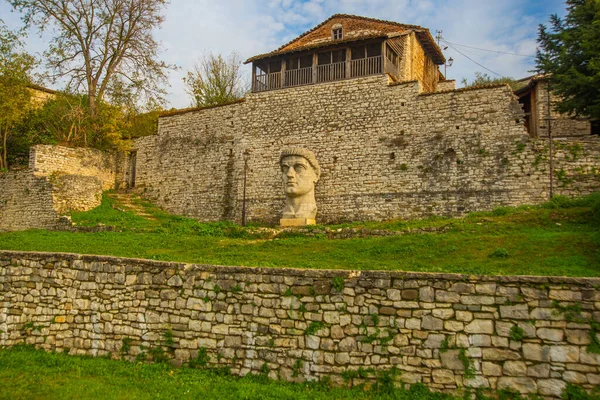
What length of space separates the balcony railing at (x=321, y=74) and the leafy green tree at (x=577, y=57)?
6.56 m

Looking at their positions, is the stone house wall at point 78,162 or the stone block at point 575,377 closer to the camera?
the stone block at point 575,377

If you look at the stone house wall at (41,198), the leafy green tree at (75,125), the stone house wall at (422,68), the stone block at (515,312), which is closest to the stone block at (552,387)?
the stone block at (515,312)

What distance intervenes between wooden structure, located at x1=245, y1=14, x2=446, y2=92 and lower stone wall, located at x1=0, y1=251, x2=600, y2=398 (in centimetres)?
1524

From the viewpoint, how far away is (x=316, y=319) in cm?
730

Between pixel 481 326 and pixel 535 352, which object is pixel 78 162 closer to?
pixel 481 326

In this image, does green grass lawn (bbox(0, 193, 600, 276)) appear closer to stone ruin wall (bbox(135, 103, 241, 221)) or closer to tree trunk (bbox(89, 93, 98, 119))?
stone ruin wall (bbox(135, 103, 241, 221))

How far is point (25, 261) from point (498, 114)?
15377mm

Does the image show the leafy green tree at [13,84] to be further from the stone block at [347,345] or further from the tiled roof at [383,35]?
the stone block at [347,345]

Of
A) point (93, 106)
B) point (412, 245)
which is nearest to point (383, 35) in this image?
point (412, 245)

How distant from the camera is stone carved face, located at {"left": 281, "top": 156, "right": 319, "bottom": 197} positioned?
703 inches

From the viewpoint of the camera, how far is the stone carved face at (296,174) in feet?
58.6

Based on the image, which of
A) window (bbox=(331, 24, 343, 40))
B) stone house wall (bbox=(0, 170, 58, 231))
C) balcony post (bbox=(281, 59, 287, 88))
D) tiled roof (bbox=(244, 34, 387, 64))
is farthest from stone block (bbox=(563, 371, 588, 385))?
window (bbox=(331, 24, 343, 40))

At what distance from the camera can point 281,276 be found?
7.62 meters

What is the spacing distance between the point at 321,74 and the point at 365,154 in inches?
184
